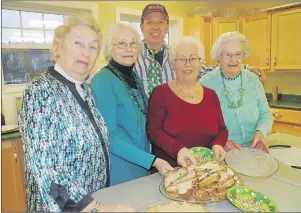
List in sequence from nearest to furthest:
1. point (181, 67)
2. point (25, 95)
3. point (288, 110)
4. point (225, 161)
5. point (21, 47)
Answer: point (25, 95), point (225, 161), point (181, 67), point (21, 47), point (288, 110)

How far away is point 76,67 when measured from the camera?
1057 mm

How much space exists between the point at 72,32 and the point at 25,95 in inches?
12.1

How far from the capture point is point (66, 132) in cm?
93

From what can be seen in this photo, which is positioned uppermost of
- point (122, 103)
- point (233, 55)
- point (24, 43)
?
point (24, 43)


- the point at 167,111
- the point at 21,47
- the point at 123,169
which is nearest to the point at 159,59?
the point at 167,111

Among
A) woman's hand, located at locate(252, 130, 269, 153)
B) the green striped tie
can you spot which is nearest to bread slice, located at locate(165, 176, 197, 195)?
woman's hand, located at locate(252, 130, 269, 153)

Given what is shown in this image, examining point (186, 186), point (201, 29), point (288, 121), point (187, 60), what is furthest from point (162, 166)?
point (201, 29)

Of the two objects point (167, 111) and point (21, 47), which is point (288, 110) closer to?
point (167, 111)

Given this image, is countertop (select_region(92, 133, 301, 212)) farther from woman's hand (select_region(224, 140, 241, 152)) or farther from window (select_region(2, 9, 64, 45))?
window (select_region(2, 9, 64, 45))

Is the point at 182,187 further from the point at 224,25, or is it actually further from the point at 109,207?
the point at 224,25

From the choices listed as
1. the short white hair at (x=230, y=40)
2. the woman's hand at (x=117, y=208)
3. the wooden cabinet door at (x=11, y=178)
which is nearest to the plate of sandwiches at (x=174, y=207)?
the woman's hand at (x=117, y=208)

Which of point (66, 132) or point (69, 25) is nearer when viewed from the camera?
point (66, 132)

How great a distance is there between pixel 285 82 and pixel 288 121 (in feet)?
2.63

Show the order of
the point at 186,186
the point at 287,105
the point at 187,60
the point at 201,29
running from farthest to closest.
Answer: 1. the point at 201,29
2. the point at 287,105
3. the point at 187,60
4. the point at 186,186
